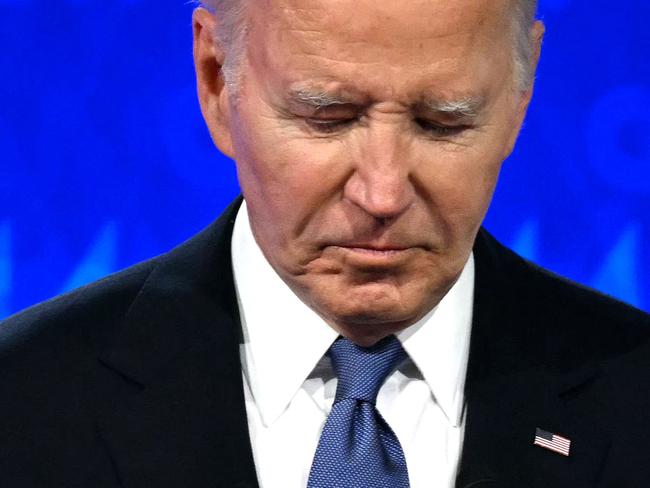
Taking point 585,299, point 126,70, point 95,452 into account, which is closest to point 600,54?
point 585,299

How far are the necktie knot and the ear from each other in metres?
0.32

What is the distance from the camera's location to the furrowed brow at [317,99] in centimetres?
187

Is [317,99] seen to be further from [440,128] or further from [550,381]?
[550,381]

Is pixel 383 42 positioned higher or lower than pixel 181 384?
higher

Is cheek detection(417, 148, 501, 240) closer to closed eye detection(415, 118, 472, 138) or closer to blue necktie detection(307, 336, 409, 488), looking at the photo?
closed eye detection(415, 118, 472, 138)

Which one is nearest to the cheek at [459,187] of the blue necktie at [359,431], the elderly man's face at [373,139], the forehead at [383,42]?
the elderly man's face at [373,139]

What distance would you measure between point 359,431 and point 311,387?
0.11 meters

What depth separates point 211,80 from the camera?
2.09 metres

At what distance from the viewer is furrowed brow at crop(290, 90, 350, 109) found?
6.12 ft

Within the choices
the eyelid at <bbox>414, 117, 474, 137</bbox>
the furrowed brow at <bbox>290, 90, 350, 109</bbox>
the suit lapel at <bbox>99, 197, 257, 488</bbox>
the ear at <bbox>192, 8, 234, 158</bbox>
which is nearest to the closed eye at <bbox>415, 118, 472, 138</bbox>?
the eyelid at <bbox>414, 117, 474, 137</bbox>

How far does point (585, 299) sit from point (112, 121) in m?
0.93

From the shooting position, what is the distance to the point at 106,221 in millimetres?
2646

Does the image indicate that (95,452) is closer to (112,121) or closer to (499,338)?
(499,338)

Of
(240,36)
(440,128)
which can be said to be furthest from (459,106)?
(240,36)
